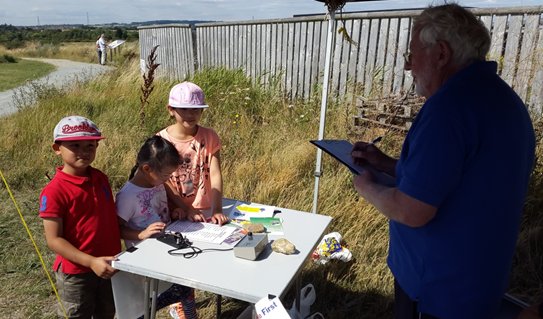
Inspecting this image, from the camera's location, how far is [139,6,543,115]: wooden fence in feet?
15.5

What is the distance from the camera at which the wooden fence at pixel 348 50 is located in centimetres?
472

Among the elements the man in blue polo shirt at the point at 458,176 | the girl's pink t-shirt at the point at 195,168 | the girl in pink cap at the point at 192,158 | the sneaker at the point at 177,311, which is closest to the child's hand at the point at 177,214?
the girl in pink cap at the point at 192,158

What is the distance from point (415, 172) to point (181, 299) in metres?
1.75

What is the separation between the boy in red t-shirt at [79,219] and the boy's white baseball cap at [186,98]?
0.57 meters

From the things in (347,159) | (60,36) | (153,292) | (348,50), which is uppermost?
(60,36)

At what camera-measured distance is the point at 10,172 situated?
518cm

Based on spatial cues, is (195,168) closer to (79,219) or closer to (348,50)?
(79,219)

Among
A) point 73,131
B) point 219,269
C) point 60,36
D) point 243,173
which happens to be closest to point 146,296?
point 219,269

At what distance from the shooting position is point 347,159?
75.3 inches

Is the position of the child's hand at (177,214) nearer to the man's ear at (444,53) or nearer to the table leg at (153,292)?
the table leg at (153,292)

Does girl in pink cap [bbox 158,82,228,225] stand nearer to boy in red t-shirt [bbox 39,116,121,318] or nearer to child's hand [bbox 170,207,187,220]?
child's hand [bbox 170,207,187,220]

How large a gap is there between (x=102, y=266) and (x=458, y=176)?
62.3 inches

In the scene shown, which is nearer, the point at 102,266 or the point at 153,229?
Result: the point at 102,266

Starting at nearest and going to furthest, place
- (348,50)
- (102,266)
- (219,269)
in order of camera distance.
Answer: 1. (219,269)
2. (102,266)
3. (348,50)
